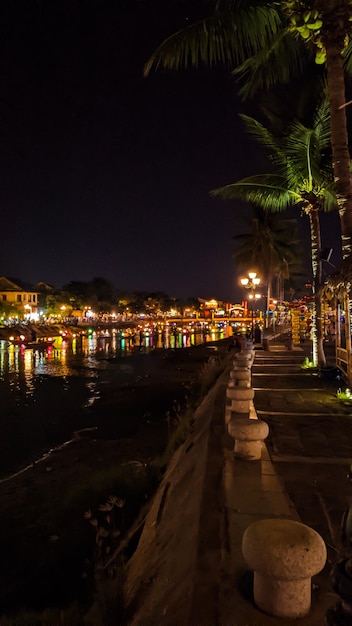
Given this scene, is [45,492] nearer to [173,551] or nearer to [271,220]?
[173,551]

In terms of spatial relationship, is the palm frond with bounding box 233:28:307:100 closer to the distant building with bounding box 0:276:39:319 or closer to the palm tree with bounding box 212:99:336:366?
the palm tree with bounding box 212:99:336:366

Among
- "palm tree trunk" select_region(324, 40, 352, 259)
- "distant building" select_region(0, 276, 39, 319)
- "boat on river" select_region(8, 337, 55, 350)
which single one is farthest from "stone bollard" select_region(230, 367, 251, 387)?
"distant building" select_region(0, 276, 39, 319)

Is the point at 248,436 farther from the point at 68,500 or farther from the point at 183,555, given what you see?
the point at 68,500

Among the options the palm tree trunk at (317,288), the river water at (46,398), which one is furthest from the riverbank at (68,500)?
the palm tree trunk at (317,288)

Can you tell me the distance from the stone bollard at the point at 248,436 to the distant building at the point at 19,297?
105 meters

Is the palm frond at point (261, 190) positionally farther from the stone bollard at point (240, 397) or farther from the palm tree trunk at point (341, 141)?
the stone bollard at point (240, 397)

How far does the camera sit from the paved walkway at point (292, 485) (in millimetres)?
3602

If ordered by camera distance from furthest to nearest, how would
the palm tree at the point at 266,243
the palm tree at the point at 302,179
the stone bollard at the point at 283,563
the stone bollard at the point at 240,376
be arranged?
the palm tree at the point at 266,243 → the palm tree at the point at 302,179 → the stone bollard at the point at 240,376 → the stone bollard at the point at 283,563

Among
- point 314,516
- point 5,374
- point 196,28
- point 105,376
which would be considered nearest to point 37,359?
point 5,374

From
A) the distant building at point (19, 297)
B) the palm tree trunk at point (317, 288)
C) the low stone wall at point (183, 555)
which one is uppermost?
the distant building at point (19, 297)

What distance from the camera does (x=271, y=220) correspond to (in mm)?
49688

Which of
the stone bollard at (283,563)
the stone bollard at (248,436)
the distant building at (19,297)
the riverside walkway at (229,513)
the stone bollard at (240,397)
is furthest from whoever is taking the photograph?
the distant building at (19,297)

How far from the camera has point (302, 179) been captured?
15.2 metres

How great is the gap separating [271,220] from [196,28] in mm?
41876
